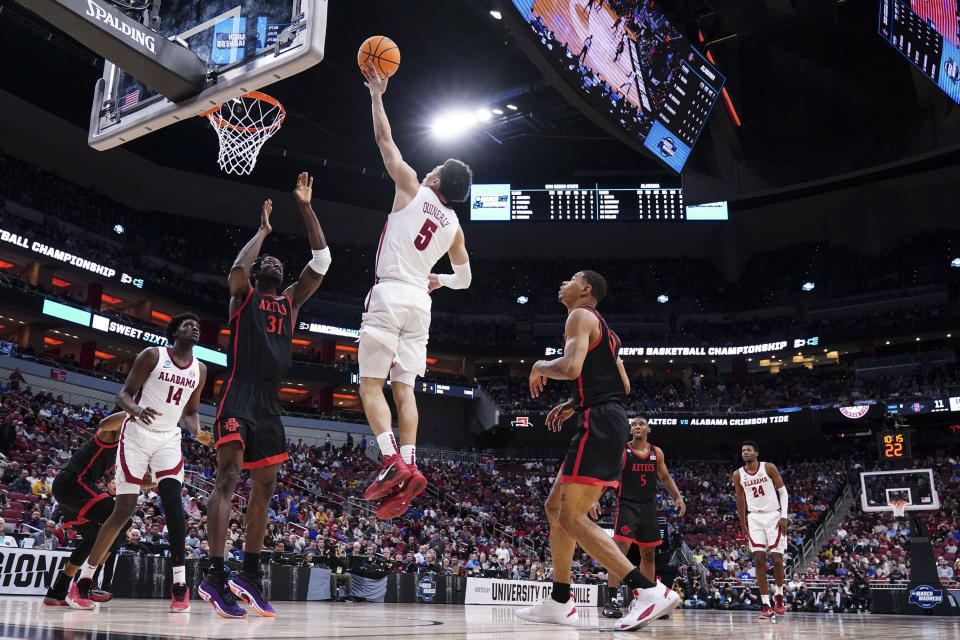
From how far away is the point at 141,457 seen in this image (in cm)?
602

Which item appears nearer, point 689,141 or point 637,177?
point 689,141

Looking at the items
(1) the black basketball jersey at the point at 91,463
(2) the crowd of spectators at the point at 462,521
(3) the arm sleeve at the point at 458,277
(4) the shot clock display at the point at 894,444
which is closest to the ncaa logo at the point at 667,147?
(3) the arm sleeve at the point at 458,277

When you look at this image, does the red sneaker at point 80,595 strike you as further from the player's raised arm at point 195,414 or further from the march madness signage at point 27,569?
the march madness signage at point 27,569

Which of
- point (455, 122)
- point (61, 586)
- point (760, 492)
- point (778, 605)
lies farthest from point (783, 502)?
point (455, 122)

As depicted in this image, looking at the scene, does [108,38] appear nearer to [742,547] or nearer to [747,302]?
[742,547]

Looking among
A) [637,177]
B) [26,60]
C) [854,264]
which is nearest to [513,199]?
[637,177]

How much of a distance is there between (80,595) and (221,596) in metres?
1.62

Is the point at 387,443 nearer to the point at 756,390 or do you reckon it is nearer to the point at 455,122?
the point at 455,122

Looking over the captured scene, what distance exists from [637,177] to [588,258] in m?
6.09

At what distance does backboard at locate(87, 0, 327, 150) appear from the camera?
6.39 meters

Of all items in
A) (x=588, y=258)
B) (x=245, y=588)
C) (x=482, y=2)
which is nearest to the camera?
(x=245, y=588)

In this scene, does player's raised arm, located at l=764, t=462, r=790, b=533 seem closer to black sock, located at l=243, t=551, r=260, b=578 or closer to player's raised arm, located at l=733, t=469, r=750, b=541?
player's raised arm, located at l=733, t=469, r=750, b=541

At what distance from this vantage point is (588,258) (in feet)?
137

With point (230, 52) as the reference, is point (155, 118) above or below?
below
